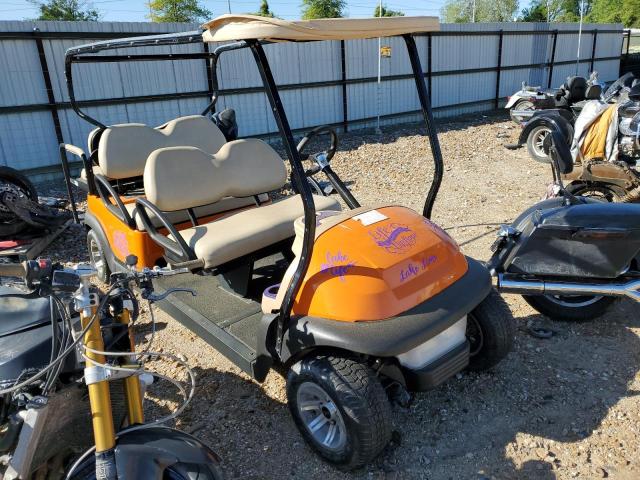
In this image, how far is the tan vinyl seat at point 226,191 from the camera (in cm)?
304

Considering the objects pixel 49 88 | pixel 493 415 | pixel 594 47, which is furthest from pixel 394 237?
pixel 594 47

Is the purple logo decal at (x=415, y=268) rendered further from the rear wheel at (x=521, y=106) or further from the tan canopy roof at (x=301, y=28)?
the rear wheel at (x=521, y=106)

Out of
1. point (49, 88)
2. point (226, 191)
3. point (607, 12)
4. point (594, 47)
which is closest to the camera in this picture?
point (226, 191)

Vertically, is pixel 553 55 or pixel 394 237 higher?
pixel 394 237

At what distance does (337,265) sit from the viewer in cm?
219

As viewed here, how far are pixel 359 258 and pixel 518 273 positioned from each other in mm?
1462

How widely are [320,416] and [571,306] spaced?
193cm

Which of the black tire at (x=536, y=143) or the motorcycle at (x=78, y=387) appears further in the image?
the black tire at (x=536, y=143)

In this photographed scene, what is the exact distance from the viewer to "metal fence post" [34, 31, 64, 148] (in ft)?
24.9

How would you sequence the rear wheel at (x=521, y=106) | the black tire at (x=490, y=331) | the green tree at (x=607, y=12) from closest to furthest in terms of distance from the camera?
1. the black tire at (x=490, y=331)
2. the rear wheel at (x=521, y=106)
3. the green tree at (x=607, y=12)

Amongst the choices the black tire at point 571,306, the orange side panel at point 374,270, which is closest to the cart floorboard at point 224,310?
the orange side panel at point 374,270

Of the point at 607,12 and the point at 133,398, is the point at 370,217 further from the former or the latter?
the point at 607,12

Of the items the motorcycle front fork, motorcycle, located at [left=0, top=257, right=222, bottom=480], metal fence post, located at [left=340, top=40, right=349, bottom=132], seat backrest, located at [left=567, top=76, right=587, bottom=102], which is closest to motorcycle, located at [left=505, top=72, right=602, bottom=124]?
seat backrest, located at [left=567, top=76, right=587, bottom=102]

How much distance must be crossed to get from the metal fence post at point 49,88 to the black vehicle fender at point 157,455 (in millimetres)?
7356
